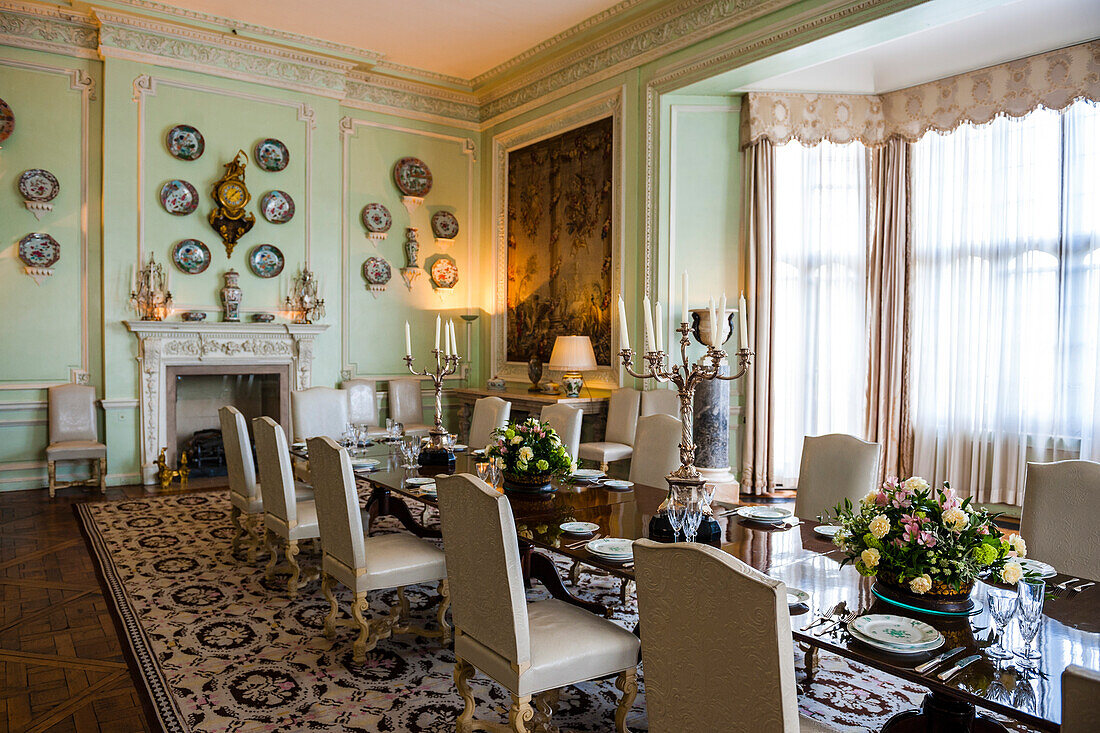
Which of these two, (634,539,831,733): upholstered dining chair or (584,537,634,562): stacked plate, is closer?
(634,539,831,733): upholstered dining chair

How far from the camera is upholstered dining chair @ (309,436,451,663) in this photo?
9.82 feet

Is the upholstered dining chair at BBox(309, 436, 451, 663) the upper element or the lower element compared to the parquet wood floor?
upper

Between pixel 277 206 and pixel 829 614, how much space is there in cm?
667

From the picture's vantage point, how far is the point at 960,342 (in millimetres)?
5891

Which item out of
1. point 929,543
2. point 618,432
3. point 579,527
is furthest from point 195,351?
point 929,543

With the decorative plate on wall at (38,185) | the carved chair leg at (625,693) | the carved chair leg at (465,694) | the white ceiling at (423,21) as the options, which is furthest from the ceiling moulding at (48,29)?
the carved chair leg at (625,693)

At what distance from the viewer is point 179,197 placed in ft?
22.2

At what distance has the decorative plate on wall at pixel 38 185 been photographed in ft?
20.6

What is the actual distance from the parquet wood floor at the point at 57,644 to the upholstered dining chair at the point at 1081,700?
2697mm

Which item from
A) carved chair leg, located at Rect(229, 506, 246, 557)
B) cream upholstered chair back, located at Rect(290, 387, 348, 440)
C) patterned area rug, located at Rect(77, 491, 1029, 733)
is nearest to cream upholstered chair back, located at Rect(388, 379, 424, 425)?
cream upholstered chair back, located at Rect(290, 387, 348, 440)

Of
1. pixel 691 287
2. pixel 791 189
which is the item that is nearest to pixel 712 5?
pixel 791 189

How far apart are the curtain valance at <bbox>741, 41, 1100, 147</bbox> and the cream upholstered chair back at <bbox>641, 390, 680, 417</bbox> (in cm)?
230

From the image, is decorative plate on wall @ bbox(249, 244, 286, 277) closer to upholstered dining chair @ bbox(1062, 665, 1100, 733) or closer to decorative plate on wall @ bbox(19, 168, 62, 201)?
Answer: decorative plate on wall @ bbox(19, 168, 62, 201)

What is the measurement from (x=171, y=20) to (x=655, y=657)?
7.07 metres
